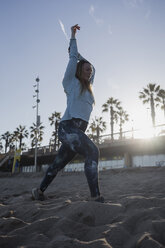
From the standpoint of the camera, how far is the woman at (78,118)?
235cm

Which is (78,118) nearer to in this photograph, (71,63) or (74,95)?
(74,95)

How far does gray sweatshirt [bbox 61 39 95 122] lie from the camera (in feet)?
8.19

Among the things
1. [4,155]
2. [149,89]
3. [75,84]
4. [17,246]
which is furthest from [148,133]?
[4,155]

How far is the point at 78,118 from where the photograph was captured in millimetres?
2492

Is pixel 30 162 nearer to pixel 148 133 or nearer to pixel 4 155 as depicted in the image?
pixel 4 155

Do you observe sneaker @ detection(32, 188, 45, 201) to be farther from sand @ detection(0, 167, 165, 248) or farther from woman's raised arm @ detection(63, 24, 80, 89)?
woman's raised arm @ detection(63, 24, 80, 89)

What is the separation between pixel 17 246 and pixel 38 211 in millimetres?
783

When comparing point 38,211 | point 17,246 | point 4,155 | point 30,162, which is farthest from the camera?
point 30,162

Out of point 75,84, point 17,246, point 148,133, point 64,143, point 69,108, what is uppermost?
point 148,133

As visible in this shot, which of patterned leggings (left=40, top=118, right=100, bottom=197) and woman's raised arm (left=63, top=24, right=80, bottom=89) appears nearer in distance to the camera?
patterned leggings (left=40, top=118, right=100, bottom=197)

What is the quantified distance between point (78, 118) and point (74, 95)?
0.92 ft

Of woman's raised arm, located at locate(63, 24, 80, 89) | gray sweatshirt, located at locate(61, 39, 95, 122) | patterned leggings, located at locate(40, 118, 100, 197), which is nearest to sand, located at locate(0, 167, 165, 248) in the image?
patterned leggings, located at locate(40, 118, 100, 197)

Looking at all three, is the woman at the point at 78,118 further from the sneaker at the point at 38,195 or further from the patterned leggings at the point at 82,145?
the sneaker at the point at 38,195

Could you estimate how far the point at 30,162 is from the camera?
1404 inches
